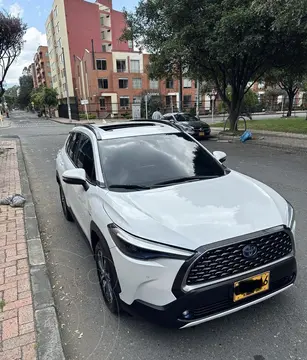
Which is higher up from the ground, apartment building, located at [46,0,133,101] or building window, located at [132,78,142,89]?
apartment building, located at [46,0,133,101]

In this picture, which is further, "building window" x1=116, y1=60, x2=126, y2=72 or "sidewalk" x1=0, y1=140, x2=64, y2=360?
"building window" x1=116, y1=60, x2=126, y2=72

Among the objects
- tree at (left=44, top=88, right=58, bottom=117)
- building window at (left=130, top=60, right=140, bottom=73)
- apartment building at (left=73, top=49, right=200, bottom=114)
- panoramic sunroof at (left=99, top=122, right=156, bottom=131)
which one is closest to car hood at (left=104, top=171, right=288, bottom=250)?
panoramic sunroof at (left=99, top=122, right=156, bottom=131)

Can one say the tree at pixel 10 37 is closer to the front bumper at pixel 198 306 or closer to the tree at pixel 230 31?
the tree at pixel 230 31

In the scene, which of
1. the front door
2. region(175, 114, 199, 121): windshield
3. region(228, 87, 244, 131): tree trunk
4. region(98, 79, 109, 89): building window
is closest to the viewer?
the front door

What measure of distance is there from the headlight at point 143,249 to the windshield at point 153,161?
0.78 m

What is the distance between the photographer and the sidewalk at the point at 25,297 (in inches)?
91.8

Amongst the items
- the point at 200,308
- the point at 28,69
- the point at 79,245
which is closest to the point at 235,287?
the point at 200,308

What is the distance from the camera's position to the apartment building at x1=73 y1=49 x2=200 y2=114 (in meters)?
44.1

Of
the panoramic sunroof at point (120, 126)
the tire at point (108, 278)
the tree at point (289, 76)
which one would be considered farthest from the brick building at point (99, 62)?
the tire at point (108, 278)

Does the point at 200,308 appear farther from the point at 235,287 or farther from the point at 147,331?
the point at 147,331

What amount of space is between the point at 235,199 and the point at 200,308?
0.98m

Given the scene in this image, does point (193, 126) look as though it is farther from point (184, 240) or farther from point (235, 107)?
point (184, 240)

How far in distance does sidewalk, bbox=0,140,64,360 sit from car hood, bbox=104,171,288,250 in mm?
1109

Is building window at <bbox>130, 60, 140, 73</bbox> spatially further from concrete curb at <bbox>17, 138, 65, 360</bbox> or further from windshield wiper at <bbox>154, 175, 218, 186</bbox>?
windshield wiper at <bbox>154, 175, 218, 186</bbox>
